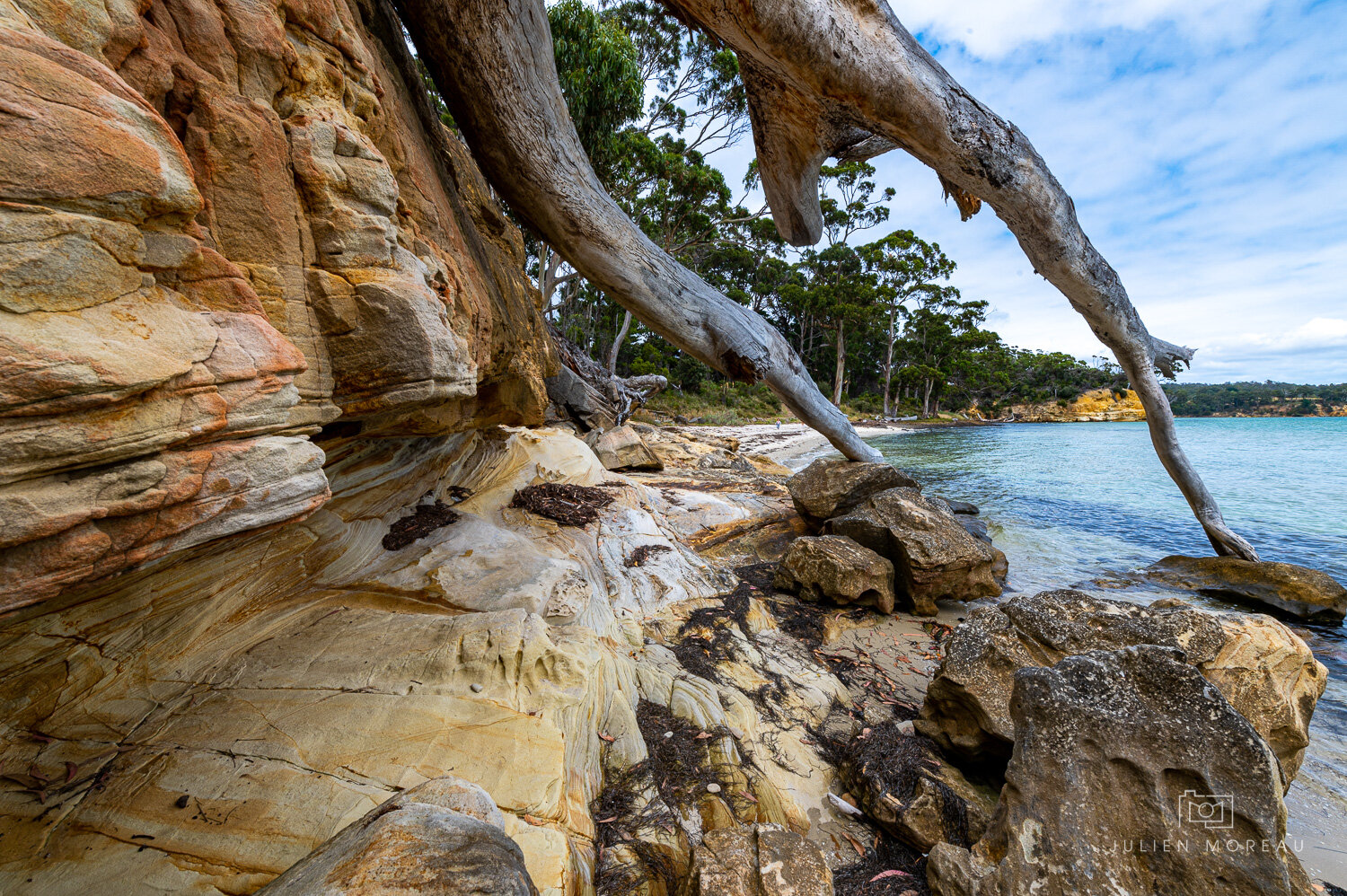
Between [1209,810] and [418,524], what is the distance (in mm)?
4182

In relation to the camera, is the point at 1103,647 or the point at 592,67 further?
the point at 592,67

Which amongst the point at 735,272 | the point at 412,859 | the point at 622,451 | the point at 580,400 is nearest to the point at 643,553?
the point at 412,859

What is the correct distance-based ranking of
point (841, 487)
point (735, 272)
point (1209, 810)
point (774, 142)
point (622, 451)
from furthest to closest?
1. point (735, 272)
2. point (622, 451)
3. point (841, 487)
4. point (774, 142)
5. point (1209, 810)

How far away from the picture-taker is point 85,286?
1225 mm

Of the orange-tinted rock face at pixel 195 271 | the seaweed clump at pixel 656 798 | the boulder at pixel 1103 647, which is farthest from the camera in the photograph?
the boulder at pixel 1103 647

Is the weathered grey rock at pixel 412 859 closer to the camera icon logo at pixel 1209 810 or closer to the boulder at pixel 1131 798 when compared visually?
the boulder at pixel 1131 798

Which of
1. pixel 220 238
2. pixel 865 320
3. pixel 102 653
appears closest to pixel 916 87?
pixel 220 238

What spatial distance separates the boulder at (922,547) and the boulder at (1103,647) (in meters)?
1.70

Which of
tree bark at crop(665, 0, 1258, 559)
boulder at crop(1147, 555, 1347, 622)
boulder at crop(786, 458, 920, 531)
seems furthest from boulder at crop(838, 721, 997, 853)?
boulder at crop(1147, 555, 1347, 622)

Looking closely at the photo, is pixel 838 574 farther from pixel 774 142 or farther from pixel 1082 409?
pixel 1082 409

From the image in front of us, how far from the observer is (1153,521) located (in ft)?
31.6

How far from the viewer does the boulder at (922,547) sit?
484cm

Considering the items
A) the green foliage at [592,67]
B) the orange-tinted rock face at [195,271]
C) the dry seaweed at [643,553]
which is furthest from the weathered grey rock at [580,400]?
the orange-tinted rock face at [195,271]

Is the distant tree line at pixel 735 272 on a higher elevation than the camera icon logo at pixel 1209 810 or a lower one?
higher
